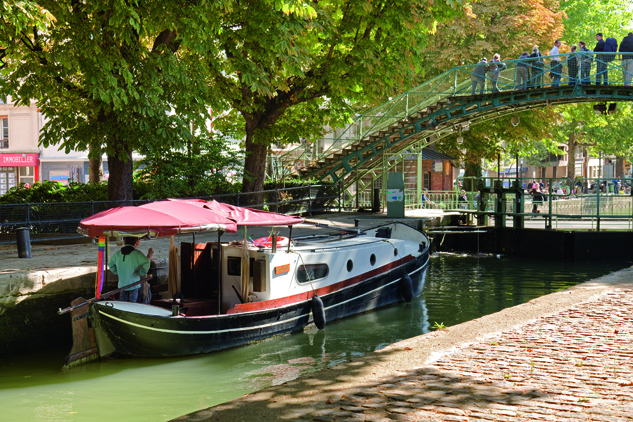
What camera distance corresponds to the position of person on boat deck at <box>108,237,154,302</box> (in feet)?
43.2

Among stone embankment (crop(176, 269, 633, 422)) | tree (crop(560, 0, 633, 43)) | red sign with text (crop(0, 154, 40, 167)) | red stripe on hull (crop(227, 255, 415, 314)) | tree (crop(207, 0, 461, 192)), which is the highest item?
tree (crop(560, 0, 633, 43))

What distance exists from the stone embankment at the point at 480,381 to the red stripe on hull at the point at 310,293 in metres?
3.84

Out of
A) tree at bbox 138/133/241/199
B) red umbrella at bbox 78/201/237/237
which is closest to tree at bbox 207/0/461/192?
tree at bbox 138/133/241/199

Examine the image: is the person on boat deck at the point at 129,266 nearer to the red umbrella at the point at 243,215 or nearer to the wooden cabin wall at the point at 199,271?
the red umbrella at the point at 243,215

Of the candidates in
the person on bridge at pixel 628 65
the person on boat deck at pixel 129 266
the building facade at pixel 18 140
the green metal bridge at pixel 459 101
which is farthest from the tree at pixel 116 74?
the building facade at pixel 18 140

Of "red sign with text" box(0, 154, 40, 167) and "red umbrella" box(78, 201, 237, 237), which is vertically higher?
"red sign with text" box(0, 154, 40, 167)

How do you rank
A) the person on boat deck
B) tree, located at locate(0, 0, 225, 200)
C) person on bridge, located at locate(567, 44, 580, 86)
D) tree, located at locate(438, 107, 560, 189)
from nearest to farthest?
the person on boat deck < tree, located at locate(0, 0, 225, 200) < person on bridge, located at locate(567, 44, 580, 86) < tree, located at locate(438, 107, 560, 189)

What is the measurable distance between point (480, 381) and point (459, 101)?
22112 millimetres

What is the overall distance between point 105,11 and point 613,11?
42.3 meters

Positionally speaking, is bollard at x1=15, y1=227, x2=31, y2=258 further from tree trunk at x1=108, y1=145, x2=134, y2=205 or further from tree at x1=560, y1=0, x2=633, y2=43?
tree at x1=560, y1=0, x2=633, y2=43

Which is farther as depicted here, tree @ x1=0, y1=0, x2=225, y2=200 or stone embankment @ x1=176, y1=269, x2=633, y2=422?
tree @ x1=0, y1=0, x2=225, y2=200

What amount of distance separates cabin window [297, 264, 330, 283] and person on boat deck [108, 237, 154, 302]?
3.39 meters

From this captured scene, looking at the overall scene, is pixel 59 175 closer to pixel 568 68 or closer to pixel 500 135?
pixel 500 135

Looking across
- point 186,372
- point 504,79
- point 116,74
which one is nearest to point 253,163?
point 116,74
